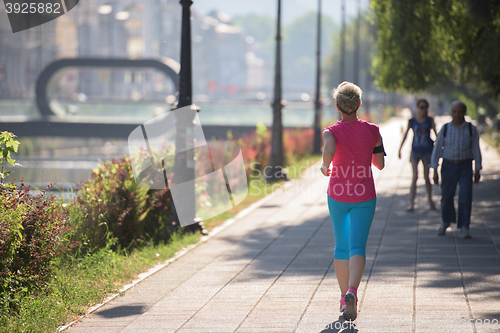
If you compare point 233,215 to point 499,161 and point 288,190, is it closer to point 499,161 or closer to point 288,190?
point 288,190

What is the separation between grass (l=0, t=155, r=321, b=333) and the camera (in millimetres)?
4648

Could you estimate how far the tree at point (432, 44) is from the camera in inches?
461

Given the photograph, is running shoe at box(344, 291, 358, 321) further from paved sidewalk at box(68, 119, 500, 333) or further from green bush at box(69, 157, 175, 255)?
green bush at box(69, 157, 175, 255)

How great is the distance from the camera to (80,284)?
5.60m

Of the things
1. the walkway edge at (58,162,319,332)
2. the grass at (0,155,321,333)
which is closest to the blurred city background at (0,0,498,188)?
the walkway edge at (58,162,319,332)

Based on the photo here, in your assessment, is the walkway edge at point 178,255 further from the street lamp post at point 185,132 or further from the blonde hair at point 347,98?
the blonde hair at point 347,98

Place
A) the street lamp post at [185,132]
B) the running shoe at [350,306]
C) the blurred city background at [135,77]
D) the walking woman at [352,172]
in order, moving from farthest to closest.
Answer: the blurred city background at [135,77] → the street lamp post at [185,132] → the walking woman at [352,172] → the running shoe at [350,306]

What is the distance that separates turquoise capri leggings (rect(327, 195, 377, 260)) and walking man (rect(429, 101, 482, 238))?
3362 millimetres

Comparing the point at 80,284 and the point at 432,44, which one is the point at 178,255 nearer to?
the point at 80,284

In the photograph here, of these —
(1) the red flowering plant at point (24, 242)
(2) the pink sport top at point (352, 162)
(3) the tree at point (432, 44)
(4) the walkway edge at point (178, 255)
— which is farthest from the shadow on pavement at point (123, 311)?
(3) the tree at point (432, 44)

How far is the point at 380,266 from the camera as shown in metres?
6.44

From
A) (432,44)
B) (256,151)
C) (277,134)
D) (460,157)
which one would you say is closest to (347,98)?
(460,157)

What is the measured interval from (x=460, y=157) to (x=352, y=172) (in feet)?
11.5

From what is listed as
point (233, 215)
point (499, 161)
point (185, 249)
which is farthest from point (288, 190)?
point (499, 161)
